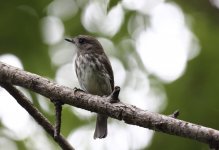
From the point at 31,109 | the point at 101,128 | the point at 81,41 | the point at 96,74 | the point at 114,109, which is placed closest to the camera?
the point at 114,109

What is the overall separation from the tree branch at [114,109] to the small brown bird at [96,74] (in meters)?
1.62

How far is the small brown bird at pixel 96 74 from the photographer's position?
5.07 metres

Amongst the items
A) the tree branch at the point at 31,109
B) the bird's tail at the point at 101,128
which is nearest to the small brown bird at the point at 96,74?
the bird's tail at the point at 101,128

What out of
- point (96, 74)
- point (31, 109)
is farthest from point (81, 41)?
point (31, 109)

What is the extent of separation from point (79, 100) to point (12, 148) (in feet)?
5.39

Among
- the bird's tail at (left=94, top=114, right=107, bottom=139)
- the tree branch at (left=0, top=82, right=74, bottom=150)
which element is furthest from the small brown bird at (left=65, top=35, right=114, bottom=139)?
the tree branch at (left=0, top=82, right=74, bottom=150)

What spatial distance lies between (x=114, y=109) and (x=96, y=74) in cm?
224

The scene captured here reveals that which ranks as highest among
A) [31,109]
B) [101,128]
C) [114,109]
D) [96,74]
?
[114,109]

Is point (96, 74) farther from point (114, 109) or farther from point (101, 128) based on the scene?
point (114, 109)

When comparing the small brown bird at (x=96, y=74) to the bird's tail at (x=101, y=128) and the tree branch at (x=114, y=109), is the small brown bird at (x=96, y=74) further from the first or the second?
the tree branch at (x=114, y=109)

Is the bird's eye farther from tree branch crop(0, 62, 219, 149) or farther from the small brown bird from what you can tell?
tree branch crop(0, 62, 219, 149)

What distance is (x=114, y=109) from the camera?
9.57 ft

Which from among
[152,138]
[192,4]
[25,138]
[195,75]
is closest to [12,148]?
[25,138]

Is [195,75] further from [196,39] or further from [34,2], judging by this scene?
[34,2]
